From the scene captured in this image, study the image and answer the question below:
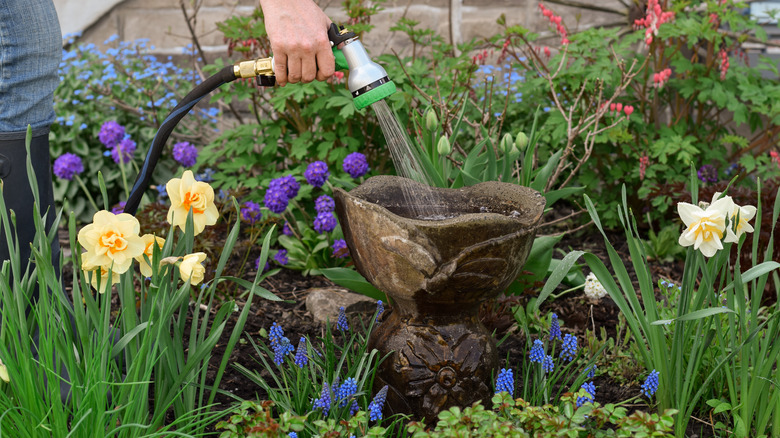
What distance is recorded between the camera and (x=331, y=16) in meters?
4.11

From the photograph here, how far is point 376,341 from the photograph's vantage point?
189 centimetres

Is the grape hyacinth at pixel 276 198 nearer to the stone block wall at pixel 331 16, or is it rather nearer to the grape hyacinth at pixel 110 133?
the grape hyacinth at pixel 110 133

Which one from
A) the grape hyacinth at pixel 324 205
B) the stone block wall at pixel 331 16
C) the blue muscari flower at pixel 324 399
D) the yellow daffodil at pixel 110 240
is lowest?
the blue muscari flower at pixel 324 399

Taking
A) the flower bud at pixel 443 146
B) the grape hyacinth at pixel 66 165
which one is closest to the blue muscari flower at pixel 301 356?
the flower bud at pixel 443 146

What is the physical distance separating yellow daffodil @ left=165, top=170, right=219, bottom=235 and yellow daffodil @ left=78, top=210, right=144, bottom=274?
0.42 ft

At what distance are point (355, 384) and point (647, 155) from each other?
6.66ft

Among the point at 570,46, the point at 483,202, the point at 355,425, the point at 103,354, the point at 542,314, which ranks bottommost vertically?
the point at 542,314

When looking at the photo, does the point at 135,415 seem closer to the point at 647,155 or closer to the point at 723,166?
the point at 647,155

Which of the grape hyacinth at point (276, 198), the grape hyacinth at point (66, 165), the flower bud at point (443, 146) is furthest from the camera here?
the grape hyacinth at point (66, 165)

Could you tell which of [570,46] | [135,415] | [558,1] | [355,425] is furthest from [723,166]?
[135,415]

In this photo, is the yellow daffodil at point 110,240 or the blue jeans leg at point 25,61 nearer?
the yellow daffodil at point 110,240

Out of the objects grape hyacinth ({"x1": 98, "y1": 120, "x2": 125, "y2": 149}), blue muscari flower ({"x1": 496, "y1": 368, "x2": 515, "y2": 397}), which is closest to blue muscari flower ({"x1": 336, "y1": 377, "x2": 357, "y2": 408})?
blue muscari flower ({"x1": 496, "y1": 368, "x2": 515, "y2": 397})

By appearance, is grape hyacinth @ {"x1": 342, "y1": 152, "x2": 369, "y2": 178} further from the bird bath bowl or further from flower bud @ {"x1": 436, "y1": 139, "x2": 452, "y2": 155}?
the bird bath bowl

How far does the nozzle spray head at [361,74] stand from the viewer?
1597 millimetres
